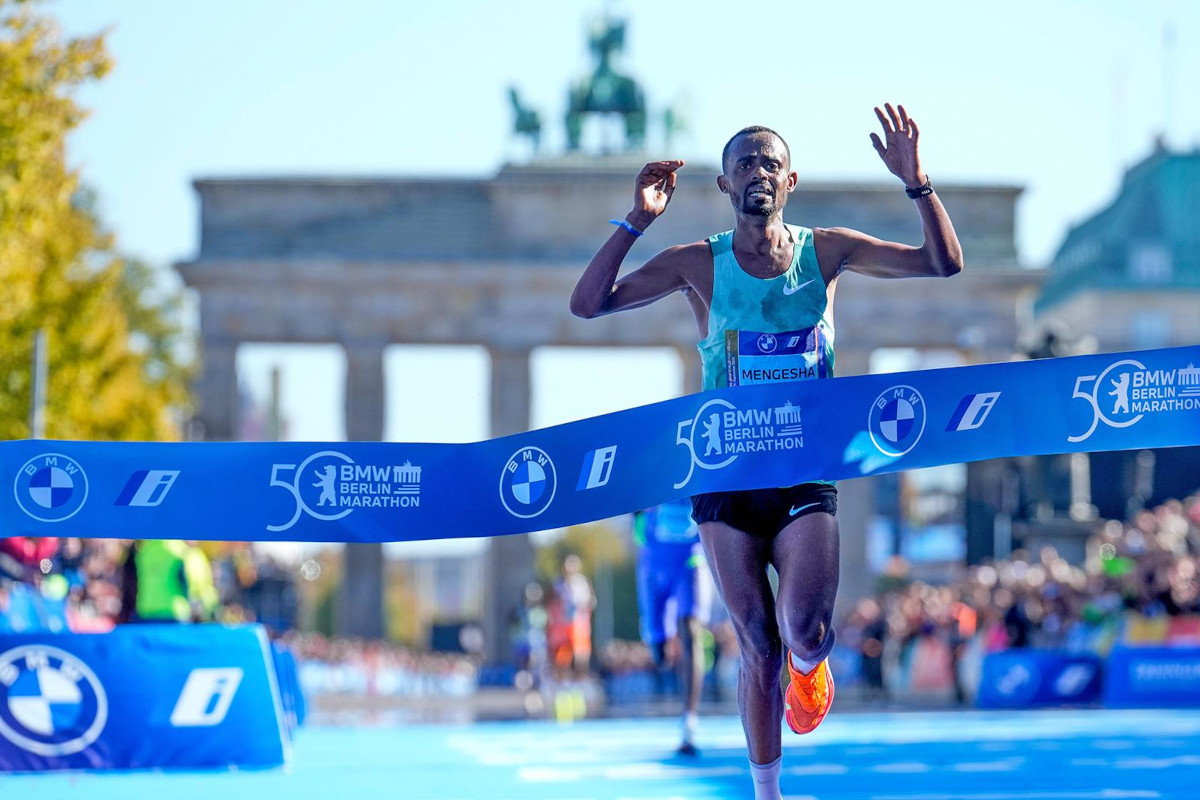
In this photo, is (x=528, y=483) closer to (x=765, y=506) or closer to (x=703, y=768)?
(x=765, y=506)

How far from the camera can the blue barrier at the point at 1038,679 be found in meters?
21.3

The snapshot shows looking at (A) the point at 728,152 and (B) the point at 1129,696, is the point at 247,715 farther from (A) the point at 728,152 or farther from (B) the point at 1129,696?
(B) the point at 1129,696

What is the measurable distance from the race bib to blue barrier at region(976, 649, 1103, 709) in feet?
50.1

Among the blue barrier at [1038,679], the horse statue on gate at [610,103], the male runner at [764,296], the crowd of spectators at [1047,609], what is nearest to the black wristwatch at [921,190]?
the male runner at [764,296]

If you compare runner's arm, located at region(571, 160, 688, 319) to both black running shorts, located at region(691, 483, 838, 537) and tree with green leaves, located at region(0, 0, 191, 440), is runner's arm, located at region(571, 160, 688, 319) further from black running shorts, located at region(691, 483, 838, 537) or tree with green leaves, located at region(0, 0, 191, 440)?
tree with green leaves, located at region(0, 0, 191, 440)

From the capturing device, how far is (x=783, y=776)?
10859 mm

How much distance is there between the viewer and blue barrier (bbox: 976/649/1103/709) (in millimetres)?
21297

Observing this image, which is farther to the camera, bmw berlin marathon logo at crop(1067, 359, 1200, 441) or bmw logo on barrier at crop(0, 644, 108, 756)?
bmw logo on barrier at crop(0, 644, 108, 756)

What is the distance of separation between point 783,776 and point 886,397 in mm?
4238

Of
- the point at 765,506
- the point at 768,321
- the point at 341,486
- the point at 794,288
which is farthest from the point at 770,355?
the point at 341,486

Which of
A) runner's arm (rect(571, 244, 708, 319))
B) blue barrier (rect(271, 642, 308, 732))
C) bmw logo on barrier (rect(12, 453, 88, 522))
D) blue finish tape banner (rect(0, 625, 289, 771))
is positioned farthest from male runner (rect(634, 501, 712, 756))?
runner's arm (rect(571, 244, 708, 319))

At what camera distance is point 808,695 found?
22.6 ft

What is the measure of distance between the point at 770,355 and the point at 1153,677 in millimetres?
14764

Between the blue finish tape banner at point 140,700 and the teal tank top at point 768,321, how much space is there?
538 cm
